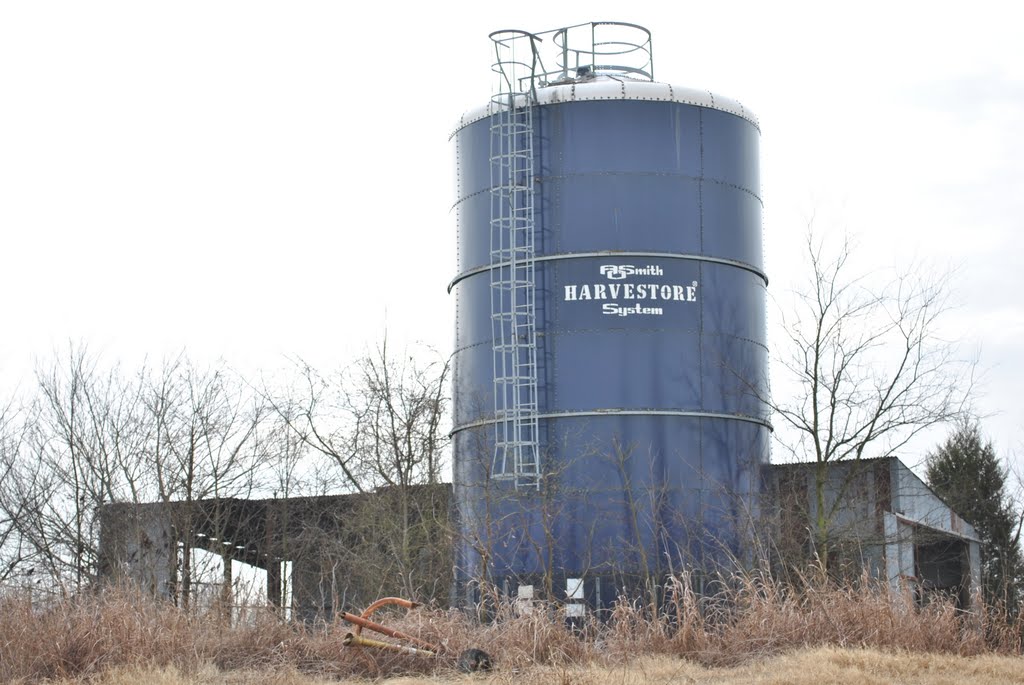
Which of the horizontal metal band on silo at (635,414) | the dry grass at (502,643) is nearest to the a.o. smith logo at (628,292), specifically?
the horizontal metal band on silo at (635,414)

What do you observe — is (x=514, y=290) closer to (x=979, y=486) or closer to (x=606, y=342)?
(x=606, y=342)

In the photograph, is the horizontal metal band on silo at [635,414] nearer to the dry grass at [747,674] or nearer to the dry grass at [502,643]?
the dry grass at [502,643]

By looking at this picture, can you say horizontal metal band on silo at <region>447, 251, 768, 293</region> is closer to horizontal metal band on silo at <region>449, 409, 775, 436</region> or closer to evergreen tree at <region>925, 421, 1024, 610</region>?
horizontal metal band on silo at <region>449, 409, 775, 436</region>

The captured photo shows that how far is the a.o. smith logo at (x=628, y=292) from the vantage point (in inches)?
900

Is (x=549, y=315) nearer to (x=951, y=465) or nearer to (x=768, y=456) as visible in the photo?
(x=768, y=456)

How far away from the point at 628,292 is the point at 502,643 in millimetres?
9348

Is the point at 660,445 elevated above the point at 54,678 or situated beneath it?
elevated above

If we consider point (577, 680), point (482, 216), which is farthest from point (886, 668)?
point (482, 216)

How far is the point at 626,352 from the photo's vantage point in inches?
896

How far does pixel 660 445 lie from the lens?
22750mm

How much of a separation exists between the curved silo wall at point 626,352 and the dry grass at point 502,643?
6.68 metres

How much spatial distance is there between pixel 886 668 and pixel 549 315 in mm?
10954

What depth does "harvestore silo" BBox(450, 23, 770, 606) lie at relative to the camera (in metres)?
22.6

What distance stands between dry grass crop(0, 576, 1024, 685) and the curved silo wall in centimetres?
668
